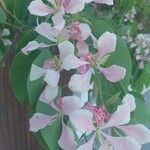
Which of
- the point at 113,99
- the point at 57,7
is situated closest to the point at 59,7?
the point at 57,7

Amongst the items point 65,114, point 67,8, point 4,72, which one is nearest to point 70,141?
point 65,114

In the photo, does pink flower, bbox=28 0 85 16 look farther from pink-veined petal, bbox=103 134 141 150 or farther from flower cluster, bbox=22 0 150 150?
pink-veined petal, bbox=103 134 141 150

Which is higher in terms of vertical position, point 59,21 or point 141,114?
point 59,21

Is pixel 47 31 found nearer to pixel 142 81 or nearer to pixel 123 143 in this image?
pixel 123 143

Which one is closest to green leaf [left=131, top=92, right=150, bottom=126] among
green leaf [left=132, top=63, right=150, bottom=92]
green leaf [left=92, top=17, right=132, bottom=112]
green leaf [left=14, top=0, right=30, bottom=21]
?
green leaf [left=92, top=17, right=132, bottom=112]

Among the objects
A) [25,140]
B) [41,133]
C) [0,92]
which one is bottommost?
[25,140]

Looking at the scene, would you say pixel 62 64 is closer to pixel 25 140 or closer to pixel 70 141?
pixel 70 141
